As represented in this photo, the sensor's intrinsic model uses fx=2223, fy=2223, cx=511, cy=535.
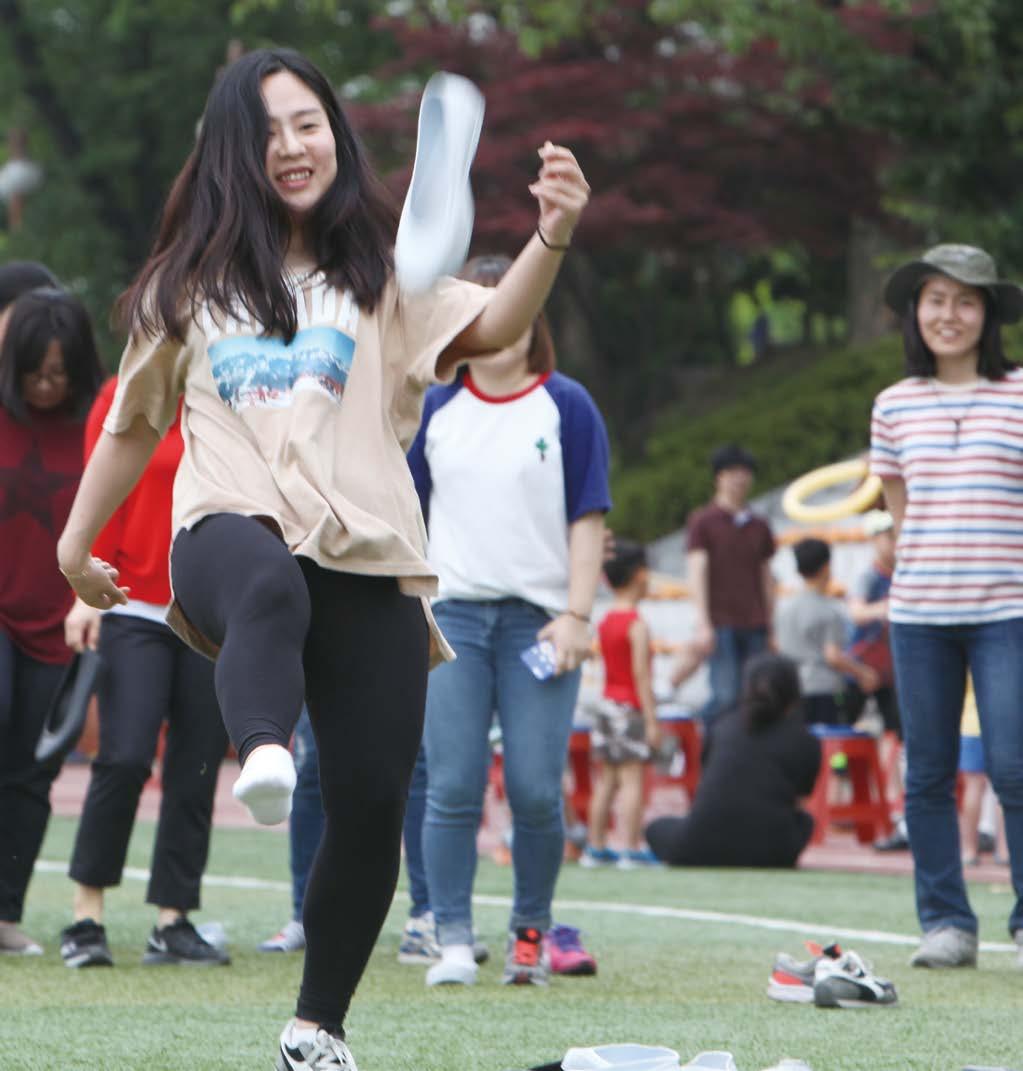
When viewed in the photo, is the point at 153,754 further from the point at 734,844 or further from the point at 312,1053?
the point at 734,844

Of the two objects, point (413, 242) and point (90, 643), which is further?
point (90, 643)

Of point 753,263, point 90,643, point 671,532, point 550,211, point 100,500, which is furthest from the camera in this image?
point 753,263

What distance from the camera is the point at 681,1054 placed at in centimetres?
466

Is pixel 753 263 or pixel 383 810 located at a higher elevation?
pixel 753 263

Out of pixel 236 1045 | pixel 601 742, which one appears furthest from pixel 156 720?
pixel 601 742

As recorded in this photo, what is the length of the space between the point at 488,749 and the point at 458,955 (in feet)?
1.85

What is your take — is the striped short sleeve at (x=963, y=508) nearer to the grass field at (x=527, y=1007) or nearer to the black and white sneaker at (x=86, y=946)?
the grass field at (x=527, y=1007)

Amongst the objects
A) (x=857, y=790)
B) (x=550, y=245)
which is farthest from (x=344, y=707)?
(x=857, y=790)

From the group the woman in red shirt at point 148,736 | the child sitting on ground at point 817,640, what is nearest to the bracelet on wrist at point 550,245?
the woman in red shirt at point 148,736

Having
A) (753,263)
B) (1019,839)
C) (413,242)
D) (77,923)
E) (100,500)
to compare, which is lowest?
(77,923)

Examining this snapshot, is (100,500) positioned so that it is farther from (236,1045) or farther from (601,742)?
(601,742)

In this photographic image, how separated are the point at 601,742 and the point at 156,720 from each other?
5309 mm

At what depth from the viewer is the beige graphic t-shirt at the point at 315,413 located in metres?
3.88

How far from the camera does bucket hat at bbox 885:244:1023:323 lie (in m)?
6.57
